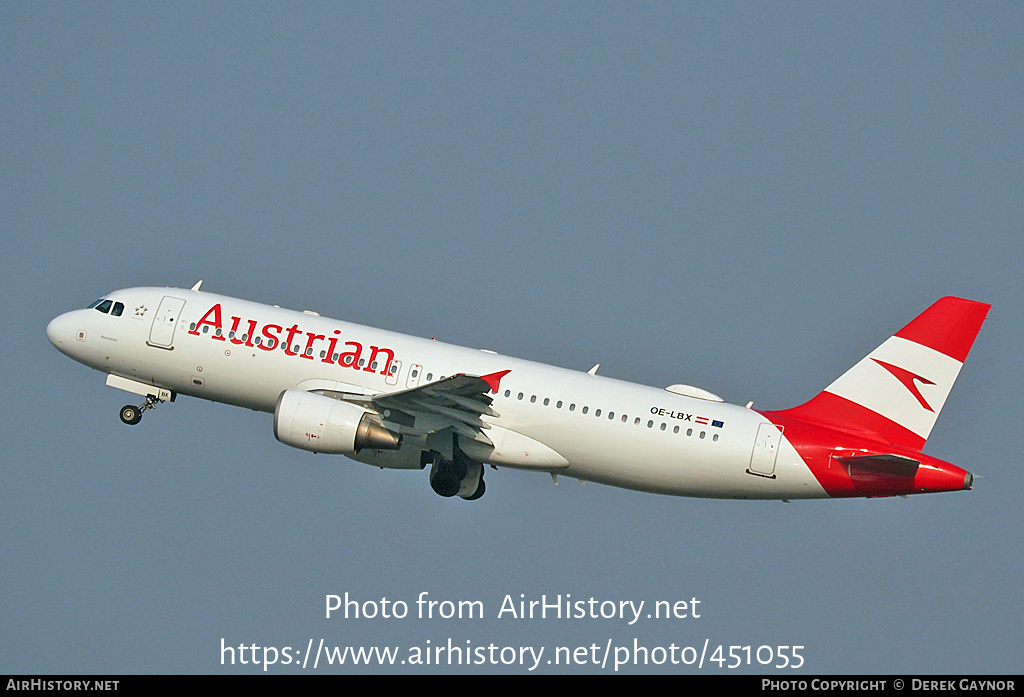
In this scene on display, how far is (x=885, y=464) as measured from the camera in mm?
40562

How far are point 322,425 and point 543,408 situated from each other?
683cm

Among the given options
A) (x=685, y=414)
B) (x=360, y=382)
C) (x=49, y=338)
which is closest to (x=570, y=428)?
(x=685, y=414)

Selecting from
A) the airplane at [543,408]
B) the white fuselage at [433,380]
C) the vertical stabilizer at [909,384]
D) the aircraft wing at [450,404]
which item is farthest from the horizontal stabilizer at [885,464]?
the aircraft wing at [450,404]

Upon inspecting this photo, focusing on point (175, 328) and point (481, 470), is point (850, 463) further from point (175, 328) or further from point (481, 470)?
point (175, 328)

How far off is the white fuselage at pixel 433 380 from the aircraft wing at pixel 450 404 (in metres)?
0.65

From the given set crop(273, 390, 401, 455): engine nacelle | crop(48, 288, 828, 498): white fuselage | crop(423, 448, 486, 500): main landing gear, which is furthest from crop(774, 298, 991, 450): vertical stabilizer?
crop(273, 390, 401, 455): engine nacelle

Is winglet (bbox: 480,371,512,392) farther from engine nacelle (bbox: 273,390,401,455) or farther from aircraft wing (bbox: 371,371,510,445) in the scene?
engine nacelle (bbox: 273,390,401,455)

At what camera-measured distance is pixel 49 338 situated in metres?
47.2

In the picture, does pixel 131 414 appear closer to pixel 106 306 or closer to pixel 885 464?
pixel 106 306

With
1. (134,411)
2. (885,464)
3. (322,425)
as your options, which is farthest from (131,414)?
(885,464)

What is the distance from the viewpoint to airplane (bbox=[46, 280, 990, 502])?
41688mm

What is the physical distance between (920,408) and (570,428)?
10.8 metres

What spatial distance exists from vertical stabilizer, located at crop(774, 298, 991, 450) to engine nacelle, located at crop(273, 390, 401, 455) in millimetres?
13098

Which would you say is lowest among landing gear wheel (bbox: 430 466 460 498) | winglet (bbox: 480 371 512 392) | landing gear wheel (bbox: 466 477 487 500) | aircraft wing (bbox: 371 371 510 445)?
landing gear wheel (bbox: 430 466 460 498)
